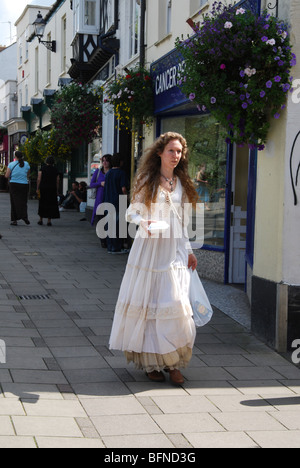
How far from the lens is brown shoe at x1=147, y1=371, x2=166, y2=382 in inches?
206

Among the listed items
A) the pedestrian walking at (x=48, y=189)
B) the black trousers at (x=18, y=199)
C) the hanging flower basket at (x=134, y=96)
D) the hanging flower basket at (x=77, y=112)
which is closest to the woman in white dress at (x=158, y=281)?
the hanging flower basket at (x=134, y=96)

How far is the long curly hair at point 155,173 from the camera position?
5.16 m

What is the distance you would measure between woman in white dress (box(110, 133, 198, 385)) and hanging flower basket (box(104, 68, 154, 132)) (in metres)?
7.15

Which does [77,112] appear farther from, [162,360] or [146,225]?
[162,360]

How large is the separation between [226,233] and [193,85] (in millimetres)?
3347

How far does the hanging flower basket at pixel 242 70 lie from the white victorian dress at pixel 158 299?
1.44m

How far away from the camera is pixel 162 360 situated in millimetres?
5121

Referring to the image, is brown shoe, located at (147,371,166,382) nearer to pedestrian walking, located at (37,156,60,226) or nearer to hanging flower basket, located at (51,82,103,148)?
pedestrian walking, located at (37,156,60,226)

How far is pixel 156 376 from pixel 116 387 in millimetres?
362

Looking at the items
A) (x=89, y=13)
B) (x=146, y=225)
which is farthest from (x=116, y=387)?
(x=89, y=13)

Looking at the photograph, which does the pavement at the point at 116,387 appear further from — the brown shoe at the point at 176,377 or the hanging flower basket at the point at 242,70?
the hanging flower basket at the point at 242,70

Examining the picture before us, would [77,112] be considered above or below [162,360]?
above

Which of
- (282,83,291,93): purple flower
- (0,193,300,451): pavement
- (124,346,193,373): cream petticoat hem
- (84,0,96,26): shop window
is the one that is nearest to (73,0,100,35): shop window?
(84,0,96,26): shop window

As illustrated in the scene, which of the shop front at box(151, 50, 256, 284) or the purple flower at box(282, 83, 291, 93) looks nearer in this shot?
the purple flower at box(282, 83, 291, 93)
